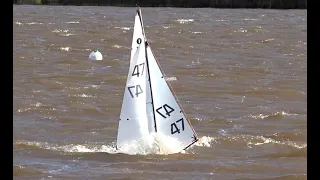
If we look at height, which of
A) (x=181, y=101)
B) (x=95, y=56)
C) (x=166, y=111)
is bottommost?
(x=181, y=101)

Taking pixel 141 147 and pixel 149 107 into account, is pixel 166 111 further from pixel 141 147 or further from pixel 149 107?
pixel 141 147

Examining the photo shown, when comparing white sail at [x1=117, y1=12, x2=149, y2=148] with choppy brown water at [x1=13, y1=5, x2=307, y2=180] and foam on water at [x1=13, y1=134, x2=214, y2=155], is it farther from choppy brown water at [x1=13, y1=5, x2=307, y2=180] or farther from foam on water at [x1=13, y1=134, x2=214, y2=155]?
choppy brown water at [x1=13, y1=5, x2=307, y2=180]

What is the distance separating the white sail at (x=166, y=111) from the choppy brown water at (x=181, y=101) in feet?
1.72

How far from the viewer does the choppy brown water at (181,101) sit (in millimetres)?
13516

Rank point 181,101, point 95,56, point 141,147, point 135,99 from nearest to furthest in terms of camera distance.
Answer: point 135,99 < point 141,147 < point 181,101 < point 95,56

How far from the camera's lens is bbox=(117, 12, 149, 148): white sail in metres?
12.6

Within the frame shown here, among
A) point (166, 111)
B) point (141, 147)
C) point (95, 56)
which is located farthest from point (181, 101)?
point (95, 56)

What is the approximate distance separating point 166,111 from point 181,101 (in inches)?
291

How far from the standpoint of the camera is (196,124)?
17.6 metres

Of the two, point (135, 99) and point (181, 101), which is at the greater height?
point (135, 99)

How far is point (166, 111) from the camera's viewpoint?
1312 cm

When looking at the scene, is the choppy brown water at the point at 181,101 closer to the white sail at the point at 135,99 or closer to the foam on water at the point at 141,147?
the foam on water at the point at 141,147

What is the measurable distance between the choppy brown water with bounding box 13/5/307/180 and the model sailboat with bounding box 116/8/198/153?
1.70ft
